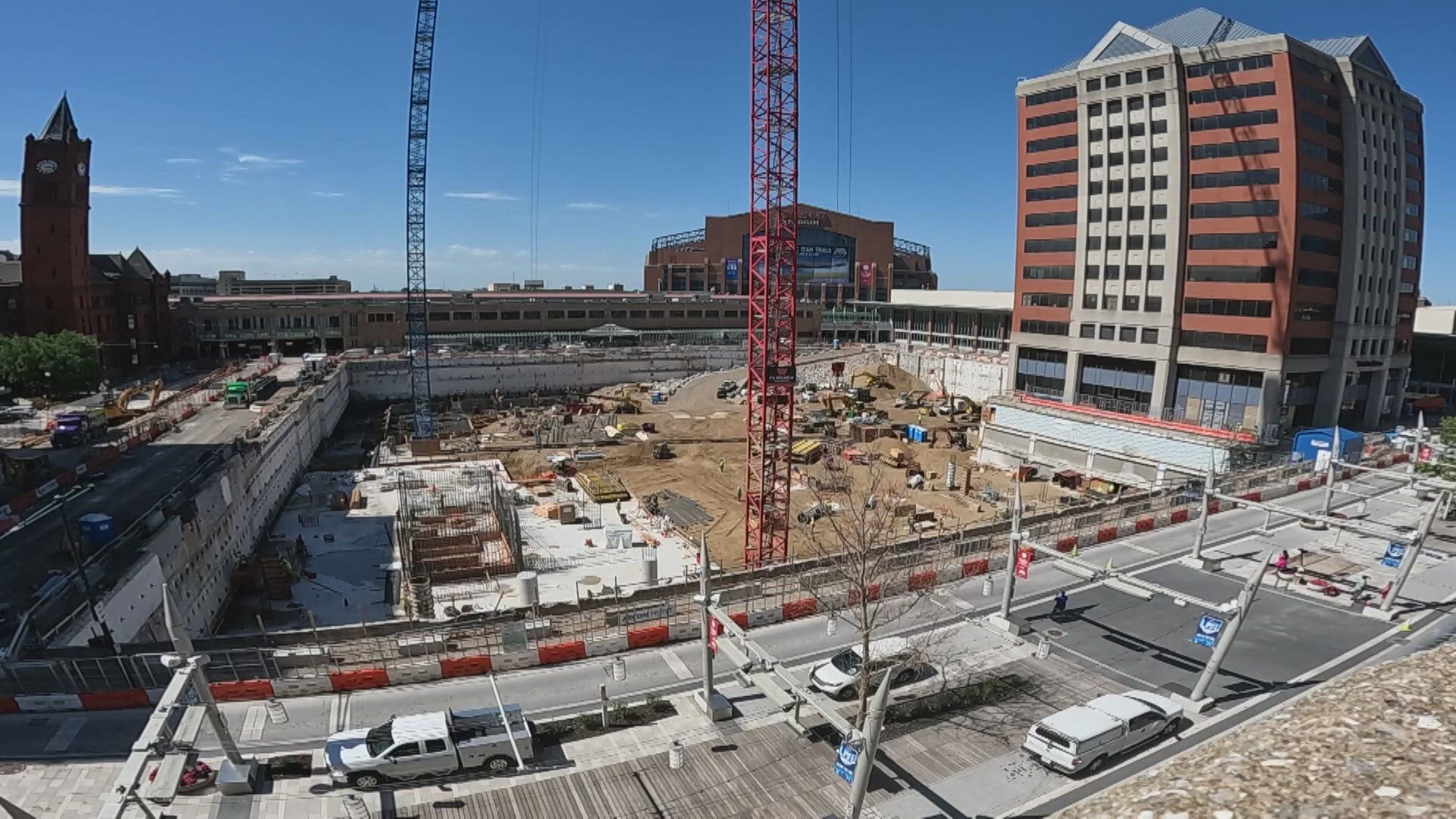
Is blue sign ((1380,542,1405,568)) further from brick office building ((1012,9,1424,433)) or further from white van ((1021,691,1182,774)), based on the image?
brick office building ((1012,9,1424,433))

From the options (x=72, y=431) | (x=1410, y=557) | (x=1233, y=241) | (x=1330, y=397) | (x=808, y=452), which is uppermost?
(x=1233, y=241)

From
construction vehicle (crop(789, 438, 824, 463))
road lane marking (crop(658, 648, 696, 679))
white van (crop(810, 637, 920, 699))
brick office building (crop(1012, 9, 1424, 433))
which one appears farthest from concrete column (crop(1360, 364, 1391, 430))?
road lane marking (crop(658, 648, 696, 679))

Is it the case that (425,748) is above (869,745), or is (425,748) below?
below

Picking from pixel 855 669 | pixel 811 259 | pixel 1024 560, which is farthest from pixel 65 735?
pixel 811 259

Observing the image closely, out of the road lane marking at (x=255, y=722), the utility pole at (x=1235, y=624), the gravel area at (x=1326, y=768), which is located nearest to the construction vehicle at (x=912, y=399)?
the utility pole at (x=1235, y=624)

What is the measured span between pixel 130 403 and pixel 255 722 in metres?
63.1

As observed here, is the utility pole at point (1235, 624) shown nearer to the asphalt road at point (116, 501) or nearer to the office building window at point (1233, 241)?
the asphalt road at point (116, 501)

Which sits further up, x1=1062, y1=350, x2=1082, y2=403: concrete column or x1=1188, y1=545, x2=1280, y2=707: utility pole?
x1=1062, y1=350, x2=1082, y2=403: concrete column

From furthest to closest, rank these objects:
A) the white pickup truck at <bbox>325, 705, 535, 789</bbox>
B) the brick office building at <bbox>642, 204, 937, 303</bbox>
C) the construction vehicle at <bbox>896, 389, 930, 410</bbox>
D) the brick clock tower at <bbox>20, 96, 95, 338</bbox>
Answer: the brick office building at <bbox>642, 204, 937, 303</bbox>, the construction vehicle at <bbox>896, 389, 930, 410</bbox>, the brick clock tower at <bbox>20, 96, 95, 338</bbox>, the white pickup truck at <bbox>325, 705, 535, 789</bbox>

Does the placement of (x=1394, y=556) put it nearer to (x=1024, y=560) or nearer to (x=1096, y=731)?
(x=1024, y=560)

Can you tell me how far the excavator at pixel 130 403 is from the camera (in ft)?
190

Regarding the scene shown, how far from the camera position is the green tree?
5872cm

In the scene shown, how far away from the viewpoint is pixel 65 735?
1881 cm

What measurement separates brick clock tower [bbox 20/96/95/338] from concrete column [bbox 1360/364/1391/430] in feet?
418
